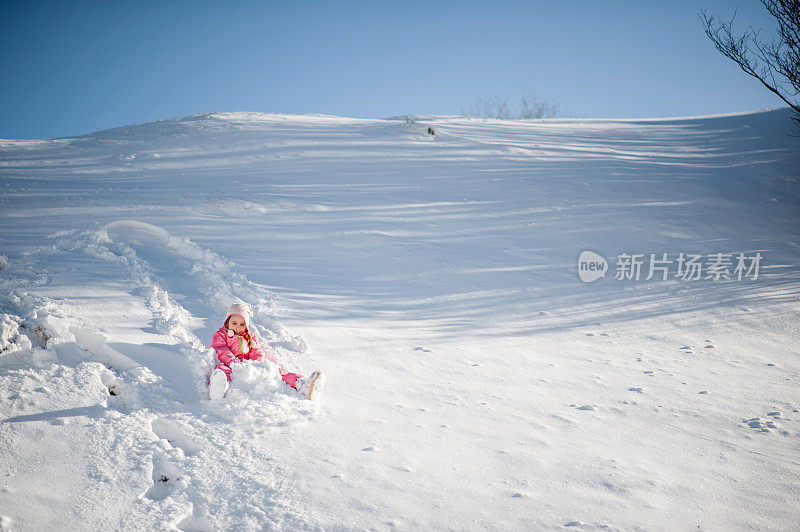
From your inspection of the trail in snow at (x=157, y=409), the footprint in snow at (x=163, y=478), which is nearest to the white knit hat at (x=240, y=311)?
the trail in snow at (x=157, y=409)

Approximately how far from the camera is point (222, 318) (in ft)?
13.3

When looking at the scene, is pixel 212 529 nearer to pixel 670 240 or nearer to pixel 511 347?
pixel 511 347

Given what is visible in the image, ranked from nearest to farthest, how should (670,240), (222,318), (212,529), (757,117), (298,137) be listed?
1. (212,529)
2. (222,318)
3. (670,240)
4. (298,137)
5. (757,117)

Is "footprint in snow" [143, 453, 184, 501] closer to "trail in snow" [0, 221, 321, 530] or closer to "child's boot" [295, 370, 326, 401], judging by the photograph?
"trail in snow" [0, 221, 321, 530]

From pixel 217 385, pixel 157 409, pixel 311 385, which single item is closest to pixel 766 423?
pixel 311 385

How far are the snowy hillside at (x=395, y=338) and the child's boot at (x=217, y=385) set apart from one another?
0.26ft

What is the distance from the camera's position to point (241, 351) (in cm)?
327

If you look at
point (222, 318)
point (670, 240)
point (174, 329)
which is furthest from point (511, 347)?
point (670, 240)

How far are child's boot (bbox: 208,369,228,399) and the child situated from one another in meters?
0.02

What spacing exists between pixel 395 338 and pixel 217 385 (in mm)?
1878

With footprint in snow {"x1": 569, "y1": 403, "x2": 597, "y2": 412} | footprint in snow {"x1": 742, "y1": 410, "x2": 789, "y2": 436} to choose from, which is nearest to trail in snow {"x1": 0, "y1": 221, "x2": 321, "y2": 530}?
footprint in snow {"x1": 569, "y1": 403, "x2": 597, "y2": 412}

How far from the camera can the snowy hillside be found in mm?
2100

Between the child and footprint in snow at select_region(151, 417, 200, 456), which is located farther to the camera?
the child

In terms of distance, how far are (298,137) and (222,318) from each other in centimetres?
746
